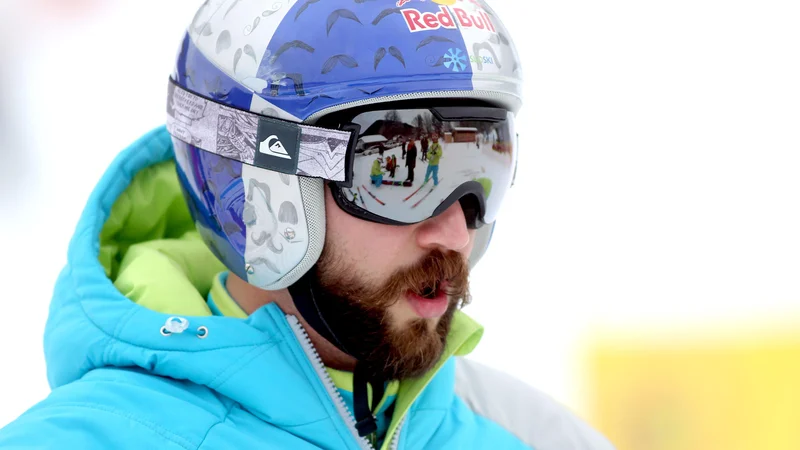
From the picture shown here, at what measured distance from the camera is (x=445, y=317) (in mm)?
1961

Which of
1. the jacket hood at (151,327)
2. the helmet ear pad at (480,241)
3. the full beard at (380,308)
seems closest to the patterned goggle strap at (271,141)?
the full beard at (380,308)

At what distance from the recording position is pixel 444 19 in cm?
182

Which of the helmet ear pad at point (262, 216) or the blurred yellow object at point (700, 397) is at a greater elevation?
the helmet ear pad at point (262, 216)

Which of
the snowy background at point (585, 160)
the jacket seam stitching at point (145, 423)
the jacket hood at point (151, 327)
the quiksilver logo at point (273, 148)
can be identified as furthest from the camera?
the snowy background at point (585, 160)

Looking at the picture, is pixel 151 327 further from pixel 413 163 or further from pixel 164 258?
pixel 413 163

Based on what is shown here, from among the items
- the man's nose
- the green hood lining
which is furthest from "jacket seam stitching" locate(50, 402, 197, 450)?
the man's nose

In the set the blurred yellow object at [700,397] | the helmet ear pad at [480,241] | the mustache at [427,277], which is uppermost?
the helmet ear pad at [480,241]

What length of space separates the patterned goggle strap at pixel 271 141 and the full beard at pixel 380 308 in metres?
0.19

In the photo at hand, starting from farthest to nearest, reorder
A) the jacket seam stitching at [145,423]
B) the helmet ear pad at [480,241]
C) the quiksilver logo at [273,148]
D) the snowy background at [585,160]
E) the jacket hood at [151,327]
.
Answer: the snowy background at [585,160], the helmet ear pad at [480,241], the quiksilver logo at [273,148], the jacket hood at [151,327], the jacket seam stitching at [145,423]

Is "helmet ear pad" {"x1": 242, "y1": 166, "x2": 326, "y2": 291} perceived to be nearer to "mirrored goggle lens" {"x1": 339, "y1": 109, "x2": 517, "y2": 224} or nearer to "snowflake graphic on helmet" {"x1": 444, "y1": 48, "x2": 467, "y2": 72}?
"mirrored goggle lens" {"x1": 339, "y1": 109, "x2": 517, "y2": 224}

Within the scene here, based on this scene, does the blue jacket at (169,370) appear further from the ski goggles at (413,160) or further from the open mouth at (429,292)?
the ski goggles at (413,160)

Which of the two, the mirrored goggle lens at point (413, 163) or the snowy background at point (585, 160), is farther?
the snowy background at point (585, 160)

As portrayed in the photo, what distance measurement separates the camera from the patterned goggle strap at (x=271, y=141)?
5.82ft

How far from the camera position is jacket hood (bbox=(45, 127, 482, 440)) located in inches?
66.2
